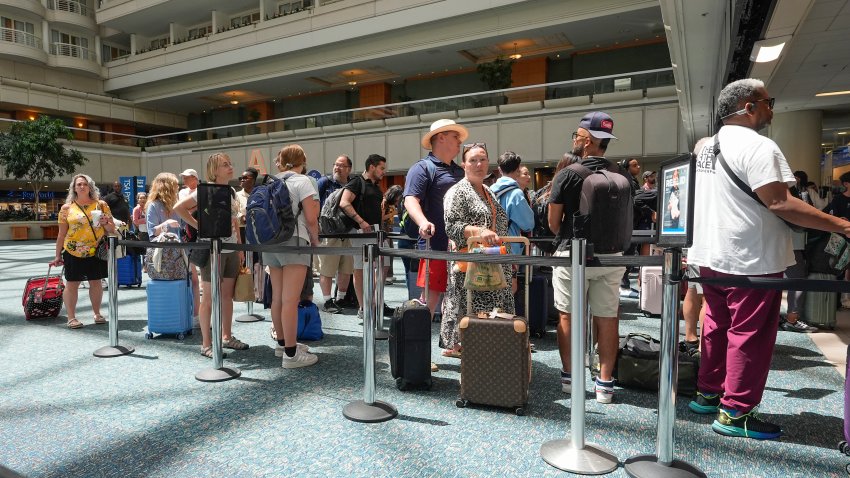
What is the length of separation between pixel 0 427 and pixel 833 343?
5.83 metres

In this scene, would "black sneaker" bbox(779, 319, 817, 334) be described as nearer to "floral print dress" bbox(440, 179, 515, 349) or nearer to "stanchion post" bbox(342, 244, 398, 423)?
"floral print dress" bbox(440, 179, 515, 349)

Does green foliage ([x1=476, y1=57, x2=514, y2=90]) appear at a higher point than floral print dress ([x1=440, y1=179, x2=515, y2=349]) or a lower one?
higher

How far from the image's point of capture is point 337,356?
3898 mm

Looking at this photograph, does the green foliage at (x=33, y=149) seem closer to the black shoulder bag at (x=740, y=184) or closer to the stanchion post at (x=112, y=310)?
the stanchion post at (x=112, y=310)

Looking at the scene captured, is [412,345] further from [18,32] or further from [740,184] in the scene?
[18,32]

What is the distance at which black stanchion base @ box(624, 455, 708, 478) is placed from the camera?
199 cm

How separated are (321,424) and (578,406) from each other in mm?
1304

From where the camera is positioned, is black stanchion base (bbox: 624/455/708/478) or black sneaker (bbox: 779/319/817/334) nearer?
black stanchion base (bbox: 624/455/708/478)

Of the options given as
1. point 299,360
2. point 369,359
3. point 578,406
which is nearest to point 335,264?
point 299,360

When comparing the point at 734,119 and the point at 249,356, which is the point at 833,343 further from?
the point at 249,356

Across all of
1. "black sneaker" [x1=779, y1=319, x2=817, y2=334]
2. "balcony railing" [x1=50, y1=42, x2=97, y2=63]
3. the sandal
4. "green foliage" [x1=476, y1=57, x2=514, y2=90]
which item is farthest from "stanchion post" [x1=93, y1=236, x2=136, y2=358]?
"balcony railing" [x1=50, y1=42, x2=97, y2=63]

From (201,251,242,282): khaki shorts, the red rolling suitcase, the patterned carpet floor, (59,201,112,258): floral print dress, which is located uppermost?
(59,201,112,258): floral print dress

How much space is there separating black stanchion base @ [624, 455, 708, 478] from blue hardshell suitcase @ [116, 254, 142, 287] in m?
7.46

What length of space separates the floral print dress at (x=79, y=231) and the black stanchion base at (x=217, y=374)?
2.41m
